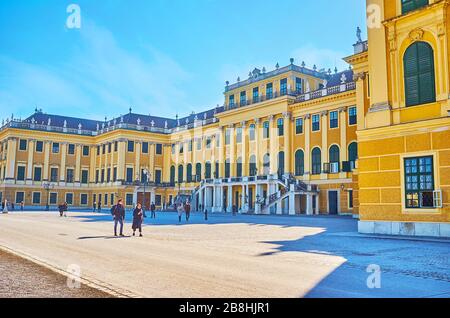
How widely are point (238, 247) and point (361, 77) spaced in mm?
27497

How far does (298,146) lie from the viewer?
171 feet

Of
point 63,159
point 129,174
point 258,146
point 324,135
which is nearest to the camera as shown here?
point 324,135

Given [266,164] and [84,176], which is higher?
[266,164]

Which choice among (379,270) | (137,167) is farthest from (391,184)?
(137,167)

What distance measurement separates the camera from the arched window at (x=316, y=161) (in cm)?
4951

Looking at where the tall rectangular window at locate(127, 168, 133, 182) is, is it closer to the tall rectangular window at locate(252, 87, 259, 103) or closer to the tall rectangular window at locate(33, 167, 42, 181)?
the tall rectangular window at locate(33, 167, 42, 181)

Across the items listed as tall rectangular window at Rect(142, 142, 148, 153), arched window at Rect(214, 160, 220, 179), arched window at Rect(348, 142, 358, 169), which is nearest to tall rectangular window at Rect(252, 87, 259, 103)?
arched window at Rect(214, 160, 220, 179)

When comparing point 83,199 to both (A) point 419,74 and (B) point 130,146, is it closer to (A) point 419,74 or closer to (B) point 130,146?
(B) point 130,146

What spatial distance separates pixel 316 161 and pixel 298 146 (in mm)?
3286

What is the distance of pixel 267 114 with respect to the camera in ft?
181

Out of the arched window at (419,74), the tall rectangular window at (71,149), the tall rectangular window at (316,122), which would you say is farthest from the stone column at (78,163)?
the arched window at (419,74)

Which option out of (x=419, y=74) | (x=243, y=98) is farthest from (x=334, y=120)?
(x=419, y=74)

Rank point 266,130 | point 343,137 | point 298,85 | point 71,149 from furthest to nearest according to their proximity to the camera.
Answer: point 71,149, point 266,130, point 298,85, point 343,137

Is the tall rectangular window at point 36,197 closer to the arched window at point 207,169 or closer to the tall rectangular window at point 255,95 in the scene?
the arched window at point 207,169
